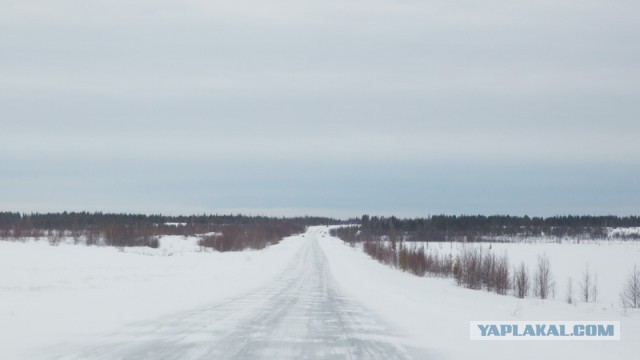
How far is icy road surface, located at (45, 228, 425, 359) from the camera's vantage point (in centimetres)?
1095

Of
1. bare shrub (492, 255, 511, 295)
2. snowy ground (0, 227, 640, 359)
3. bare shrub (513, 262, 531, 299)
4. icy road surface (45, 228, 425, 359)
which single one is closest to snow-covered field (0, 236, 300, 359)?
snowy ground (0, 227, 640, 359)

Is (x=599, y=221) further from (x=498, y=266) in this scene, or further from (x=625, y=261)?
(x=498, y=266)

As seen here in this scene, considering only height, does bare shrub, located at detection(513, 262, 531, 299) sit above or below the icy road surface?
below

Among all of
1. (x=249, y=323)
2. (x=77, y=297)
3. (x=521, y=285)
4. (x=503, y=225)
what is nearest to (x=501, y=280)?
(x=521, y=285)

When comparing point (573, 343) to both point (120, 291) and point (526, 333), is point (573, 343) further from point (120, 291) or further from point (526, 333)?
point (120, 291)

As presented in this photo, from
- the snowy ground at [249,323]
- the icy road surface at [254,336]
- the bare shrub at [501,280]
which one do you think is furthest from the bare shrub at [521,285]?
the icy road surface at [254,336]

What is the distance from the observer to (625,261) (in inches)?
2468

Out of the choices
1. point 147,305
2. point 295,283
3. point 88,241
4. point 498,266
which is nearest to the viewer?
point 147,305

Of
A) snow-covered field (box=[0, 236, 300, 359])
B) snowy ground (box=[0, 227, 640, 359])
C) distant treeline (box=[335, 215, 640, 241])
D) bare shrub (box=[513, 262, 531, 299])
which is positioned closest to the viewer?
snowy ground (box=[0, 227, 640, 359])

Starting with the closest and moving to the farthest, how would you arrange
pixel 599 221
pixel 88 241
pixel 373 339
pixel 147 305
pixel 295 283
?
1. pixel 373 339
2. pixel 147 305
3. pixel 295 283
4. pixel 88 241
5. pixel 599 221

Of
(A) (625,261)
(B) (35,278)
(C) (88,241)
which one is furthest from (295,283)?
(C) (88,241)

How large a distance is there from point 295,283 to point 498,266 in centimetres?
1272

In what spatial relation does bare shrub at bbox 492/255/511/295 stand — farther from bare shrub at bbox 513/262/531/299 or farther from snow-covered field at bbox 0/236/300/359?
snow-covered field at bbox 0/236/300/359

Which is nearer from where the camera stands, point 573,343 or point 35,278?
point 573,343
